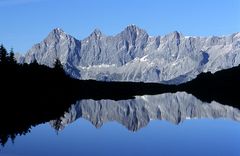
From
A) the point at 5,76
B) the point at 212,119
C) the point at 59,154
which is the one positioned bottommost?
the point at 59,154

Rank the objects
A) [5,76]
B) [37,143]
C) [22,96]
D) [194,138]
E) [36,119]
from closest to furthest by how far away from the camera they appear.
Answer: [37,143]
[194,138]
[36,119]
[22,96]
[5,76]

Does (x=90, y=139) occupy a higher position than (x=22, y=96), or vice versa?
(x=22, y=96)

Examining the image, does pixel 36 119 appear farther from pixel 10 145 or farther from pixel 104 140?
pixel 10 145

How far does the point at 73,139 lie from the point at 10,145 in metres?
13.3

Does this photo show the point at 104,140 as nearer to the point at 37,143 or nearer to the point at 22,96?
the point at 37,143

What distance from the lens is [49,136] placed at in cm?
7150

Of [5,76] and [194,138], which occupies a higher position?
[5,76]

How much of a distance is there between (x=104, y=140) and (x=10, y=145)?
1466 cm

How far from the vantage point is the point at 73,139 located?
69312 millimetres

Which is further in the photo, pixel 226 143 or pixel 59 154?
pixel 226 143

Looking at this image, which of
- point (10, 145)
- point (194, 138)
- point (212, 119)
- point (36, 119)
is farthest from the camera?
point (212, 119)

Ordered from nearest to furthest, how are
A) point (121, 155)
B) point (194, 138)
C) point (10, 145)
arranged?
point (121, 155)
point (10, 145)
point (194, 138)

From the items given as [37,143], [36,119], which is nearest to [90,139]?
[37,143]

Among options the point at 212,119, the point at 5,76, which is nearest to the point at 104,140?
the point at 212,119
